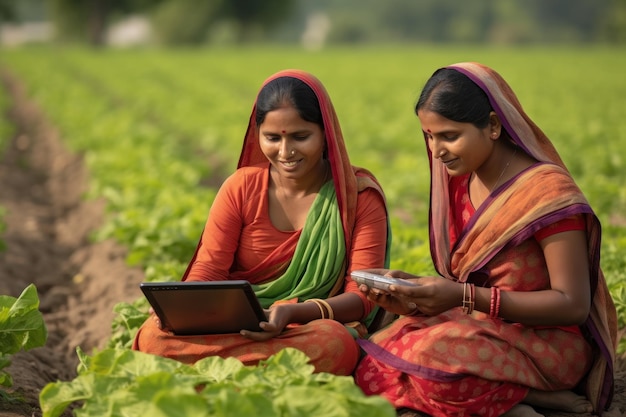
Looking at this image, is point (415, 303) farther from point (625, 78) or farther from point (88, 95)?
point (625, 78)

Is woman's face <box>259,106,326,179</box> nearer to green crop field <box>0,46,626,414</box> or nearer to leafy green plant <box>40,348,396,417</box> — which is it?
leafy green plant <box>40,348,396,417</box>

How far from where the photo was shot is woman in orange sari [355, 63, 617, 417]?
146 inches

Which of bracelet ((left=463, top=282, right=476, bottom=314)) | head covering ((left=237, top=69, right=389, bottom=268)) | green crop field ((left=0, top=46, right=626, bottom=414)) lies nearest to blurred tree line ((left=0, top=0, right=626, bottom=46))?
green crop field ((left=0, top=46, right=626, bottom=414))

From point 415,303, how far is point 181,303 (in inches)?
34.0

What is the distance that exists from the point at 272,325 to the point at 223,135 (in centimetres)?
1092

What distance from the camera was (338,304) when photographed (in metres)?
4.11

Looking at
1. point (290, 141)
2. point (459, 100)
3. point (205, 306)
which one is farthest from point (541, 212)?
point (205, 306)

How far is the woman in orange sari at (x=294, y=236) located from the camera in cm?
394

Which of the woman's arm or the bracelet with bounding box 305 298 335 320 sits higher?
the woman's arm

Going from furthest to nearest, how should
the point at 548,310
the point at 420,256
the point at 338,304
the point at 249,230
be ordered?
the point at 420,256 < the point at 249,230 < the point at 338,304 < the point at 548,310

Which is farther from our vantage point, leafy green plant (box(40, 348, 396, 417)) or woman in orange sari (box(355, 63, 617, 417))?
woman in orange sari (box(355, 63, 617, 417))

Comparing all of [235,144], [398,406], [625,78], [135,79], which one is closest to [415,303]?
[398,406]

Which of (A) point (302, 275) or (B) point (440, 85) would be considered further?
(A) point (302, 275)

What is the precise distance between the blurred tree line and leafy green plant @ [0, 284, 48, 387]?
6053 cm
